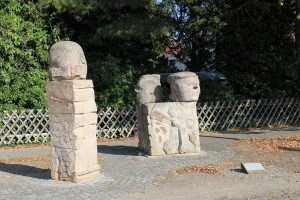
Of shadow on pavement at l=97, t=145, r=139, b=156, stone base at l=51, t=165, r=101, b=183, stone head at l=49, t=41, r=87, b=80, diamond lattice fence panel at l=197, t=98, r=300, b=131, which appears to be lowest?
shadow on pavement at l=97, t=145, r=139, b=156

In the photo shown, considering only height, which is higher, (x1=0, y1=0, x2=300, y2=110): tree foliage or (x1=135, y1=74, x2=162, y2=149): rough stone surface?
(x1=0, y1=0, x2=300, y2=110): tree foliage

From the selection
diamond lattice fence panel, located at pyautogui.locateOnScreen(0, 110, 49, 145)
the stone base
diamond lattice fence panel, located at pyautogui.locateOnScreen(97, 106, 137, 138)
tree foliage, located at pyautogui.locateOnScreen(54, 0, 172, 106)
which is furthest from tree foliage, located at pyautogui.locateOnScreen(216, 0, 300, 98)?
the stone base

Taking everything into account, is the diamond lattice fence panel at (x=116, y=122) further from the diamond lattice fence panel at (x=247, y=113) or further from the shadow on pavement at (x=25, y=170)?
the shadow on pavement at (x=25, y=170)

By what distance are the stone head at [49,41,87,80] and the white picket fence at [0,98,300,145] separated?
20.5 feet

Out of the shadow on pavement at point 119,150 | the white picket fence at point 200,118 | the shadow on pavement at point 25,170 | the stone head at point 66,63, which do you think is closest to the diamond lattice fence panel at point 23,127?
the white picket fence at point 200,118

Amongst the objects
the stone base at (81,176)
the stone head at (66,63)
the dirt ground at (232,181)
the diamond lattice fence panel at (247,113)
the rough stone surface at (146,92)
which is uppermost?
the stone head at (66,63)

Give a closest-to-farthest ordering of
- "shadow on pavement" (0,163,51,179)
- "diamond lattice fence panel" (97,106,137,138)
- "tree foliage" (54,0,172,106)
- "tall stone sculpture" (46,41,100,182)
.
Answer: "tall stone sculpture" (46,41,100,182) → "shadow on pavement" (0,163,51,179) → "tree foliage" (54,0,172,106) → "diamond lattice fence panel" (97,106,137,138)

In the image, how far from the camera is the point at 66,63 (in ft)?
23.5

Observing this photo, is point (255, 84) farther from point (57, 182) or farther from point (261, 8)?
point (57, 182)

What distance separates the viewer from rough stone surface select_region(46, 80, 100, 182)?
23.5 feet

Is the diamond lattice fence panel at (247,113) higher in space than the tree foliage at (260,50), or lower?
lower

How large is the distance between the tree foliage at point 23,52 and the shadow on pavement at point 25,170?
4.47 meters

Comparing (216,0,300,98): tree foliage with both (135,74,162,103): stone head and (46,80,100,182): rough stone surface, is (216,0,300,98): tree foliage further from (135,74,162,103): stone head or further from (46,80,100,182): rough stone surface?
(46,80,100,182): rough stone surface

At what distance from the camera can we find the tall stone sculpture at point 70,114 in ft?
23.5
